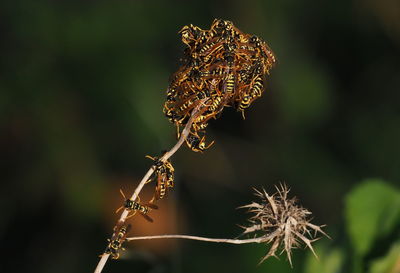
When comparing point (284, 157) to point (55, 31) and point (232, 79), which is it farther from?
point (232, 79)

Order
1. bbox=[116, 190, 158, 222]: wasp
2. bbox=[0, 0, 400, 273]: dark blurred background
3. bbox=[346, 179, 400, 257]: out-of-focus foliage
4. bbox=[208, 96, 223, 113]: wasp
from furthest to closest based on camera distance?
bbox=[0, 0, 400, 273]: dark blurred background, bbox=[346, 179, 400, 257]: out-of-focus foliage, bbox=[208, 96, 223, 113]: wasp, bbox=[116, 190, 158, 222]: wasp

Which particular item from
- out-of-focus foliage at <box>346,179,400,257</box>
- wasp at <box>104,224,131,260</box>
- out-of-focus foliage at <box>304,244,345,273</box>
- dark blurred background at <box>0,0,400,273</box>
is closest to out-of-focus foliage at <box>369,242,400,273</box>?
out-of-focus foliage at <box>346,179,400,257</box>

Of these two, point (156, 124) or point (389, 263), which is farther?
point (156, 124)

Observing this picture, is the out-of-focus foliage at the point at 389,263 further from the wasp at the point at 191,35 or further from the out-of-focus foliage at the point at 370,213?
the wasp at the point at 191,35

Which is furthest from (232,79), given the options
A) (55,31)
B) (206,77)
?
(55,31)

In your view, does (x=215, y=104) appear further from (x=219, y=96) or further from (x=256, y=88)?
(x=256, y=88)

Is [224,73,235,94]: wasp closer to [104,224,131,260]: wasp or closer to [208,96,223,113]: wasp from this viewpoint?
[208,96,223,113]: wasp

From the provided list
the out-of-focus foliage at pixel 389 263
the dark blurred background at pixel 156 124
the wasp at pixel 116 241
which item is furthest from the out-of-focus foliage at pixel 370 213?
the dark blurred background at pixel 156 124

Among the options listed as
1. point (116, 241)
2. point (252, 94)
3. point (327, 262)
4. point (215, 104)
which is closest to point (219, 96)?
point (215, 104)
